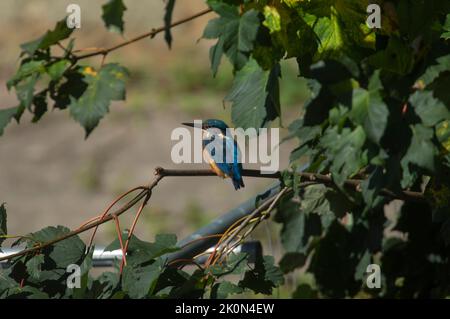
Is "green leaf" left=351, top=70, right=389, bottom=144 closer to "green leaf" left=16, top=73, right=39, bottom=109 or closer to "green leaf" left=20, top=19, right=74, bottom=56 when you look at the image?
"green leaf" left=20, top=19, right=74, bottom=56

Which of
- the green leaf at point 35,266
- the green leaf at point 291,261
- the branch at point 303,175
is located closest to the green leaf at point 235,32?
the branch at point 303,175

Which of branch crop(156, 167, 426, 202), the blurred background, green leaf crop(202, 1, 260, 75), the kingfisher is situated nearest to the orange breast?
the kingfisher

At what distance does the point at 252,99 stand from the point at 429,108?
1.67 ft

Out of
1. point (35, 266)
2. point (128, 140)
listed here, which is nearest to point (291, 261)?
point (35, 266)

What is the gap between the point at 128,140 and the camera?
7.09 metres

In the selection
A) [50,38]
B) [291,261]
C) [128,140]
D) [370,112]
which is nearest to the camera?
[370,112]

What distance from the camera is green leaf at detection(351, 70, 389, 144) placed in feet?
5.16

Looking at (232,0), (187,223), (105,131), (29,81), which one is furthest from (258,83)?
(105,131)

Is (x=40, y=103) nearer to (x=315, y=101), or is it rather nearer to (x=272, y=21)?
(x=272, y=21)

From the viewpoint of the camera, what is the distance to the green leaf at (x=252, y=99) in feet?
6.58

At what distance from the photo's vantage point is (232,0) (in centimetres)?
187

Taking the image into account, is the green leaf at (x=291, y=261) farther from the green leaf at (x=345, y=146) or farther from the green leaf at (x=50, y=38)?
the green leaf at (x=345, y=146)

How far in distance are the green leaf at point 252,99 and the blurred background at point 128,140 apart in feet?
10.7

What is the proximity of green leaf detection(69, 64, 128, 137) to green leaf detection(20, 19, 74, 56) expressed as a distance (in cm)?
15
